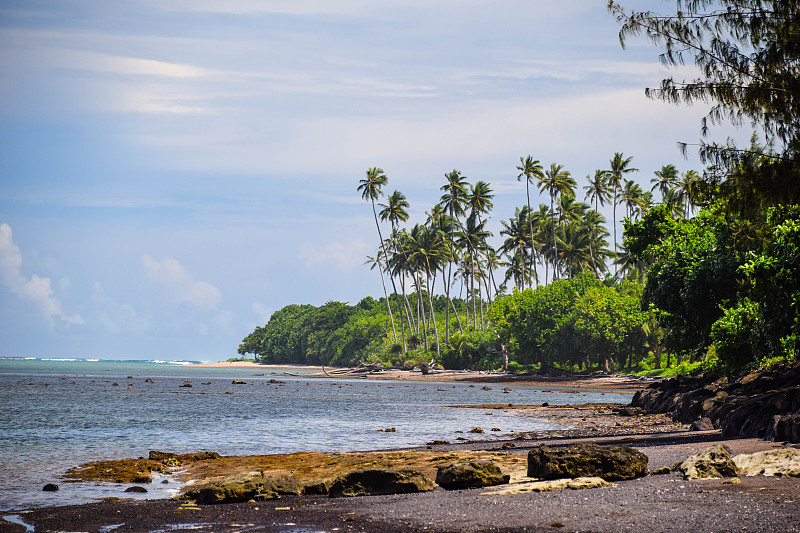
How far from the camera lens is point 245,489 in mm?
14680

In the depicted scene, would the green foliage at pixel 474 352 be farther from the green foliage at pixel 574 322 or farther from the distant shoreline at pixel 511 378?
the green foliage at pixel 574 322

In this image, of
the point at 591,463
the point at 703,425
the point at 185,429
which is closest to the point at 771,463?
the point at 591,463

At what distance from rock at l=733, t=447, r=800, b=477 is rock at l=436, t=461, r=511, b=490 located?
14.4ft

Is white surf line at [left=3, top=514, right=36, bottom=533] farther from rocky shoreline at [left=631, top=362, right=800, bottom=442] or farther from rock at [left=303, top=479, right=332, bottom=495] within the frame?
rocky shoreline at [left=631, top=362, right=800, bottom=442]

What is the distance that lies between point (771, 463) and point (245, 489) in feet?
32.3

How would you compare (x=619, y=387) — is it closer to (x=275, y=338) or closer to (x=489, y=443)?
(x=489, y=443)

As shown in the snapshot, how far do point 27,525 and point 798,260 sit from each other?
1710 cm

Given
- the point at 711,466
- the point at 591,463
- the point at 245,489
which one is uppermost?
the point at 711,466

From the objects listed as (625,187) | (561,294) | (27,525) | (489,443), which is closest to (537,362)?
(561,294)

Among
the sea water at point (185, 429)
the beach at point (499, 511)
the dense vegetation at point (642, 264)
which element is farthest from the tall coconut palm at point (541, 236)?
the beach at point (499, 511)

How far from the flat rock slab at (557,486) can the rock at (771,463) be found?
258 cm

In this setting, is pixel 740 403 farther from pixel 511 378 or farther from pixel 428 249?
pixel 428 249

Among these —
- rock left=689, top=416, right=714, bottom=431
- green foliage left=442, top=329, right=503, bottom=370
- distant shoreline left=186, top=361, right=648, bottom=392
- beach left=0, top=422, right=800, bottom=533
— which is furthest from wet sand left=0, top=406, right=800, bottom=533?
green foliage left=442, top=329, right=503, bottom=370

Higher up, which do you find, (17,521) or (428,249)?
(428,249)
